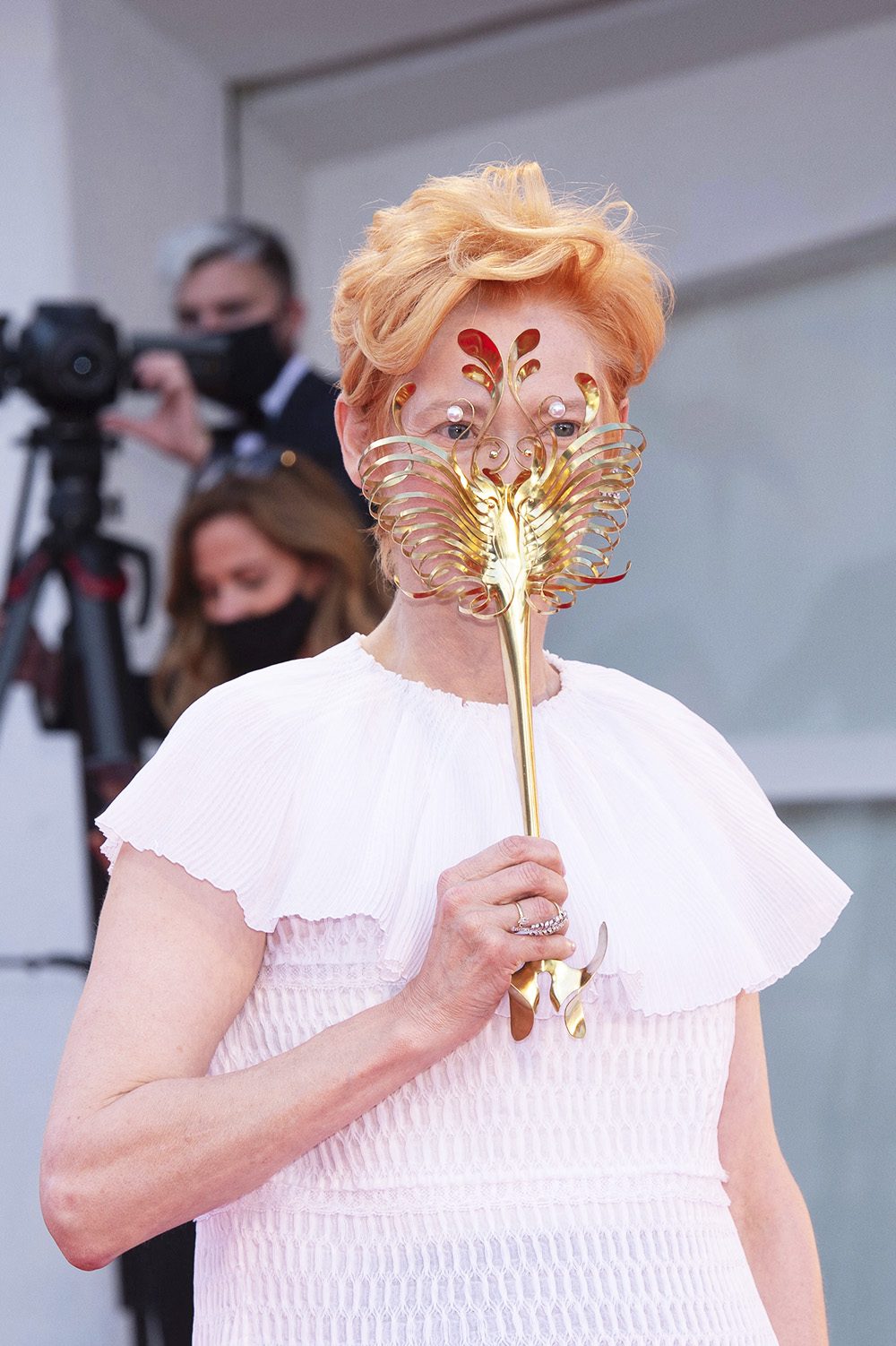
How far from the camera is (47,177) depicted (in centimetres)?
219

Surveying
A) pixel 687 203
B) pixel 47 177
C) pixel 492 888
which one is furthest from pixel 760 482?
pixel 492 888

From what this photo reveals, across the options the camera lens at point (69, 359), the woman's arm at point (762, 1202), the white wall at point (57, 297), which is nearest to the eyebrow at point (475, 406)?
the woman's arm at point (762, 1202)

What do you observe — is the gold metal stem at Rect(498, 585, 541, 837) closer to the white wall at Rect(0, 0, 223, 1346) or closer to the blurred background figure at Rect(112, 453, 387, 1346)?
the blurred background figure at Rect(112, 453, 387, 1346)

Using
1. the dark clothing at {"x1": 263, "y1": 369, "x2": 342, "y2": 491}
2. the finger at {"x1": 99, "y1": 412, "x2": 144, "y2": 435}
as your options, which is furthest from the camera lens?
the dark clothing at {"x1": 263, "y1": 369, "x2": 342, "y2": 491}

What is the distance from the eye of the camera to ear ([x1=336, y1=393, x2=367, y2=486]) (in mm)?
802

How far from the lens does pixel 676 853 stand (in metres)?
0.82

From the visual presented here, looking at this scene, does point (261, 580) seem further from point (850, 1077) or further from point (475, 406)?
point (475, 406)

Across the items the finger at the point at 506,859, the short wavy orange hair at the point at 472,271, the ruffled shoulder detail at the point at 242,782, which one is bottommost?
the finger at the point at 506,859

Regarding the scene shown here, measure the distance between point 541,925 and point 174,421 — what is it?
1.53 m

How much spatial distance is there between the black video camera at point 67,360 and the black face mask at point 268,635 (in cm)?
45

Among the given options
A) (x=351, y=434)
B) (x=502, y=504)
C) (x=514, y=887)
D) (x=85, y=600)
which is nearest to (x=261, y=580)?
(x=85, y=600)

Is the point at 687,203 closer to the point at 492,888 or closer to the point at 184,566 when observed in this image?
the point at 184,566

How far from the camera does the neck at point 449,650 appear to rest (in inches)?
31.5

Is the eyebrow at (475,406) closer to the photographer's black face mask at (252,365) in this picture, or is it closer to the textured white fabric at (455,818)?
the textured white fabric at (455,818)
